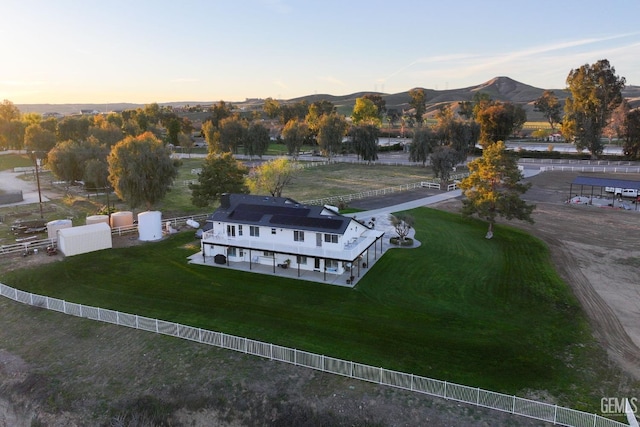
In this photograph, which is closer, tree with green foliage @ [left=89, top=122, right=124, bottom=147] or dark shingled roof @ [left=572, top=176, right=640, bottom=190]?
dark shingled roof @ [left=572, top=176, right=640, bottom=190]

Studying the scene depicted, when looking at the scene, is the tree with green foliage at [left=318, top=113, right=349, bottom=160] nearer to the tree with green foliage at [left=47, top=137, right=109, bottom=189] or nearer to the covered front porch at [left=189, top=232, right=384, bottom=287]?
the tree with green foliage at [left=47, top=137, right=109, bottom=189]

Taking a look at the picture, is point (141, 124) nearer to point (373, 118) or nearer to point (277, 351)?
point (373, 118)

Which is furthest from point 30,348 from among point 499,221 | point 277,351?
point 499,221

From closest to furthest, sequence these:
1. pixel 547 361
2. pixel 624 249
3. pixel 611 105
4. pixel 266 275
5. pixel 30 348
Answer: pixel 547 361
pixel 30 348
pixel 266 275
pixel 624 249
pixel 611 105

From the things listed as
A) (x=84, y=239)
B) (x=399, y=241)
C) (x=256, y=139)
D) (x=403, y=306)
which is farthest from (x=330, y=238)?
(x=256, y=139)

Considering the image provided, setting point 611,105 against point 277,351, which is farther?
point 611,105

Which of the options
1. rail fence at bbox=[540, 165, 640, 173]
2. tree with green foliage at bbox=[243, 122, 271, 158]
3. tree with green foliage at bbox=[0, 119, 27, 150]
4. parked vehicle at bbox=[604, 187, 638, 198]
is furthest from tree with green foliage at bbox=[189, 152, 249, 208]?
tree with green foliage at bbox=[0, 119, 27, 150]
